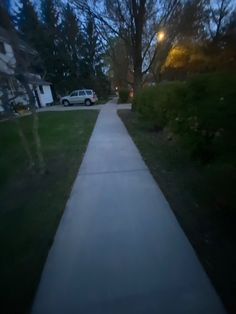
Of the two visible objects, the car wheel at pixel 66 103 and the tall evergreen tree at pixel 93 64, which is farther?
the tall evergreen tree at pixel 93 64

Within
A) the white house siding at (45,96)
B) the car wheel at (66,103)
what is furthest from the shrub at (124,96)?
the white house siding at (45,96)

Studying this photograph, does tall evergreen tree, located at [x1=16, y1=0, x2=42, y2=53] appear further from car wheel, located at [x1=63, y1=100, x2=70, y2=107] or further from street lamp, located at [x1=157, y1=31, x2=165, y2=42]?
street lamp, located at [x1=157, y1=31, x2=165, y2=42]

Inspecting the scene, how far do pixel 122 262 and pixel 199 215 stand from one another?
5.05ft

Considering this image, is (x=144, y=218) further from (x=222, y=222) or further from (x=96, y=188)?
(x=96, y=188)

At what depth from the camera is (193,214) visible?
12.2 feet

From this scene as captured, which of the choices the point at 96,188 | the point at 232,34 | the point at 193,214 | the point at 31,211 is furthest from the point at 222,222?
the point at 232,34

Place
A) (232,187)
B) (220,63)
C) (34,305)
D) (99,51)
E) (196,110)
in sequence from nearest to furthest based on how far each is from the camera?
1. (34,305)
2. (232,187)
3. (196,110)
4. (220,63)
5. (99,51)

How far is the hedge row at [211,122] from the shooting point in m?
3.19

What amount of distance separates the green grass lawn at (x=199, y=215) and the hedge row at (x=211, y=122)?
41cm

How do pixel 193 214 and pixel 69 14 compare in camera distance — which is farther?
pixel 69 14

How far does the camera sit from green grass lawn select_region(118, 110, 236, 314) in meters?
2.54

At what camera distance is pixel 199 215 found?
3670 mm

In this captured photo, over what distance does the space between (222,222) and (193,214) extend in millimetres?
451

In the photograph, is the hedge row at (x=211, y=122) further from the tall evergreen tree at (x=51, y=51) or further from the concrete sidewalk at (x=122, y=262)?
the tall evergreen tree at (x=51, y=51)
